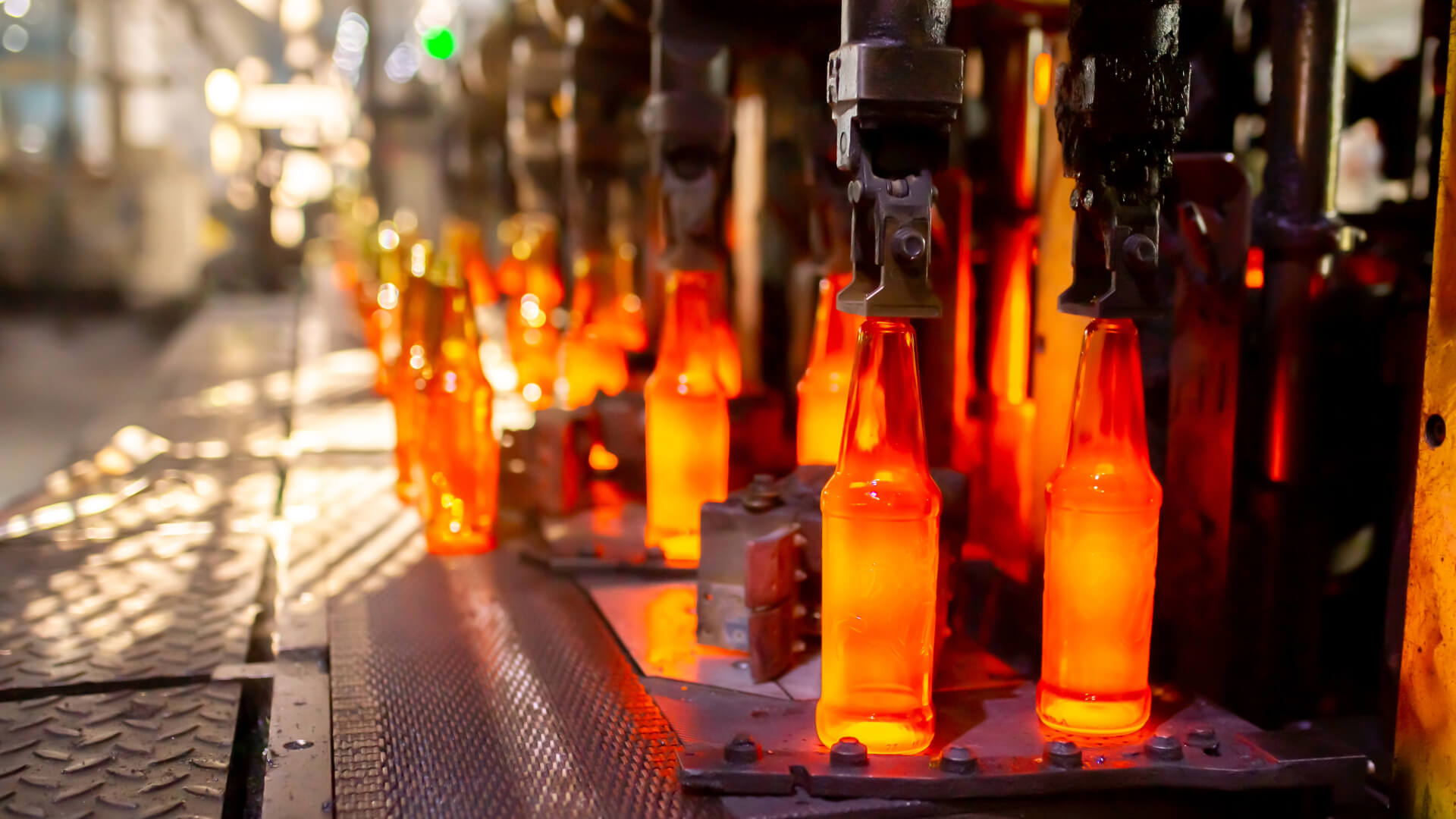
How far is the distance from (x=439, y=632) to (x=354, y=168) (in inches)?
558

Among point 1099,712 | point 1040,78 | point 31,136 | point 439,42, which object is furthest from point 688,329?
point 31,136

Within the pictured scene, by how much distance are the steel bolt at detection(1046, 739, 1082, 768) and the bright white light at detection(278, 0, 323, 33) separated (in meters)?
14.8

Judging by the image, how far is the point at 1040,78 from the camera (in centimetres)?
249

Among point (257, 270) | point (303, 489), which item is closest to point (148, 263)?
point (257, 270)

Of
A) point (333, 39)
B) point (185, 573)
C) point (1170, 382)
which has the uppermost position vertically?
point (333, 39)

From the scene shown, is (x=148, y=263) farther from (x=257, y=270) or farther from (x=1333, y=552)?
(x=1333, y=552)

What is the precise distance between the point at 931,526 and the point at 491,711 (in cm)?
77

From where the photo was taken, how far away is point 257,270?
12.5 meters

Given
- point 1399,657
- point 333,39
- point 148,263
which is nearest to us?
point 1399,657

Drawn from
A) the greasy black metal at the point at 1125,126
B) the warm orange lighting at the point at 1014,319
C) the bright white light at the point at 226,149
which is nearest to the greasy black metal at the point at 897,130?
the greasy black metal at the point at 1125,126

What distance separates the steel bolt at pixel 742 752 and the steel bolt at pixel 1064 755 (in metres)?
0.37

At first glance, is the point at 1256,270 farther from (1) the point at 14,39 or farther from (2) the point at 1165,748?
(1) the point at 14,39

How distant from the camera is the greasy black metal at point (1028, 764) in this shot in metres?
1.45

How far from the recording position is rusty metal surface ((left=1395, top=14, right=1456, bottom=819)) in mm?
1387
